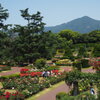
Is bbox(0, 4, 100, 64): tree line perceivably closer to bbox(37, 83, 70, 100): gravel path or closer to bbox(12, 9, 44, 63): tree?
bbox(12, 9, 44, 63): tree

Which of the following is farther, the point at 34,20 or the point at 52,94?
the point at 34,20

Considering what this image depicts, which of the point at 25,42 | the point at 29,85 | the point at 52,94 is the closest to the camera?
the point at 52,94

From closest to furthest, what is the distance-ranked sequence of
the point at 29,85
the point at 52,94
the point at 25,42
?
the point at 52,94, the point at 29,85, the point at 25,42

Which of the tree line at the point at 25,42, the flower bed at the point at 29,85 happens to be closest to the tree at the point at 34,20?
the tree line at the point at 25,42

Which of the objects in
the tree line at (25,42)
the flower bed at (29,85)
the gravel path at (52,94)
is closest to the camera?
the gravel path at (52,94)

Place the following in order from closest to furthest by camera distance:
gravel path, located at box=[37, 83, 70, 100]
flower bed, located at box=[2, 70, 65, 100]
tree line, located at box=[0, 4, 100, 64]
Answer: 1. gravel path, located at box=[37, 83, 70, 100]
2. flower bed, located at box=[2, 70, 65, 100]
3. tree line, located at box=[0, 4, 100, 64]

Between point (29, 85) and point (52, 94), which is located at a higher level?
point (29, 85)

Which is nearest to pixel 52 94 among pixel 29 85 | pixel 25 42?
pixel 29 85

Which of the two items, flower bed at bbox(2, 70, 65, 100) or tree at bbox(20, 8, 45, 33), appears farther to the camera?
tree at bbox(20, 8, 45, 33)

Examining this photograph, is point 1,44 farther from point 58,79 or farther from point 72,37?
point 72,37

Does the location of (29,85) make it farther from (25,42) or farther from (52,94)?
(25,42)

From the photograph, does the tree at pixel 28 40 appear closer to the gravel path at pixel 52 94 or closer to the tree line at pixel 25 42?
the tree line at pixel 25 42

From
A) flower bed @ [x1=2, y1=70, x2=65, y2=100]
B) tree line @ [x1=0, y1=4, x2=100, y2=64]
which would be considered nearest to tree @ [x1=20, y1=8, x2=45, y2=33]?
tree line @ [x1=0, y1=4, x2=100, y2=64]

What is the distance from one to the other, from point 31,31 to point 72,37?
49.5 metres
